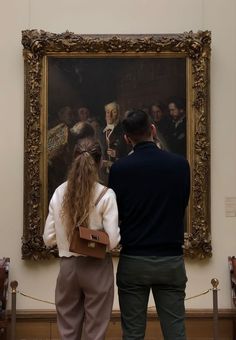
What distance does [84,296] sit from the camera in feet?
15.0

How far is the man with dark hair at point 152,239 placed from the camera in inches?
161

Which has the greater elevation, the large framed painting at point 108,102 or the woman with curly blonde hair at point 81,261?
the large framed painting at point 108,102

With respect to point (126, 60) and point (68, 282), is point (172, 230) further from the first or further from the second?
point (126, 60)

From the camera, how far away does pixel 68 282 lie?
14.6ft

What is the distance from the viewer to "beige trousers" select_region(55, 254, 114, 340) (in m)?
4.43

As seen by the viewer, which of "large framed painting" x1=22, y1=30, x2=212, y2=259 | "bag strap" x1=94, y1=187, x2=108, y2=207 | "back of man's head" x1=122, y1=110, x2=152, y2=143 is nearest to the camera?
"back of man's head" x1=122, y1=110, x2=152, y2=143

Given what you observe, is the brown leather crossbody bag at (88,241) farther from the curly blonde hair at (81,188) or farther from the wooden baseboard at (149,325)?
the wooden baseboard at (149,325)

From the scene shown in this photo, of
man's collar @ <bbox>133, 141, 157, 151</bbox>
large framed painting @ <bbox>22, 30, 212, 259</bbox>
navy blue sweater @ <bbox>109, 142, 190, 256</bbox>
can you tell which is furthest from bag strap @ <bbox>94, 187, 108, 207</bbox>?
large framed painting @ <bbox>22, 30, 212, 259</bbox>

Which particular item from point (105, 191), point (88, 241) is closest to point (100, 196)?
point (105, 191)

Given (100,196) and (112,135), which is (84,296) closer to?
(100,196)

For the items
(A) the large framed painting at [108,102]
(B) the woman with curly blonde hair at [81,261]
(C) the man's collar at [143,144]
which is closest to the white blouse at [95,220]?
(B) the woman with curly blonde hair at [81,261]

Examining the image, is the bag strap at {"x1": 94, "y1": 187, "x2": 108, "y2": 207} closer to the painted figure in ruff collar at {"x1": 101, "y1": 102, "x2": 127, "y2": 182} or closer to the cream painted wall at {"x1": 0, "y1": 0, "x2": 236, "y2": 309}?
the painted figure in ruff collar at {"x1": 101, "y1": 102, "x2": 127, "y2": 182}

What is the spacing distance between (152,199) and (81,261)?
783 mm

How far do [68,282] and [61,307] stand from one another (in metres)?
0.25
